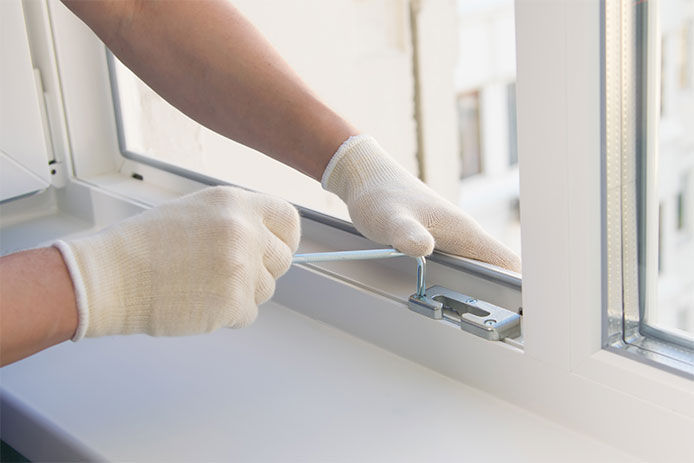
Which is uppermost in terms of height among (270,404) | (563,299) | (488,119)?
(563,299)

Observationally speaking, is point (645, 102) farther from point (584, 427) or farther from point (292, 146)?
point (292, 146)

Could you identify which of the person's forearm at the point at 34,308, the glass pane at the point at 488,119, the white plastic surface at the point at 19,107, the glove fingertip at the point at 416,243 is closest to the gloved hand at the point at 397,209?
the glove fingertip at the point at 416,243

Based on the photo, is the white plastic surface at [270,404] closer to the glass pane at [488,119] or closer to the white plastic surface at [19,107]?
the white plastic surface at [19,107]

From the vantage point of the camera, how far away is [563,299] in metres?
0.66

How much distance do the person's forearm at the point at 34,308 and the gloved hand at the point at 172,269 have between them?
2cm

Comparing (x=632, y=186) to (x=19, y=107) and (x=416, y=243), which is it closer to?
(x=416, y=243)

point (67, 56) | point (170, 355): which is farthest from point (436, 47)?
point (170, 355)

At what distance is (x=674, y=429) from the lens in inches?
24.4

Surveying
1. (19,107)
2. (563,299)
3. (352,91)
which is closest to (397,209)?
(563,299)

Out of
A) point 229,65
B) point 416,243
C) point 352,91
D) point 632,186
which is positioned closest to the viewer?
point 632,186

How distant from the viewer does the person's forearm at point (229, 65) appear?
89cm

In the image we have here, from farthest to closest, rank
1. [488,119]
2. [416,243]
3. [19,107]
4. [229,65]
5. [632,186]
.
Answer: [488,119] → [19,107] → [229,65] → [416,243] → [632,186]

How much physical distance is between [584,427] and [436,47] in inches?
116

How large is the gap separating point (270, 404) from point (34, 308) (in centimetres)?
25
